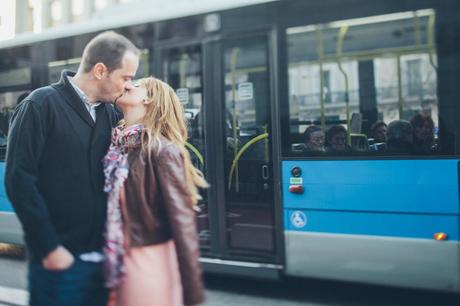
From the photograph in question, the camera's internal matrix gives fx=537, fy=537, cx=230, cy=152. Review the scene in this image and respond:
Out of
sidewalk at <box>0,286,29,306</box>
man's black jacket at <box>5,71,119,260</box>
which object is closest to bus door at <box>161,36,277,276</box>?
sidewalk at <box>0,286,29,306</box>

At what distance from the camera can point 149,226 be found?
91.7 inches

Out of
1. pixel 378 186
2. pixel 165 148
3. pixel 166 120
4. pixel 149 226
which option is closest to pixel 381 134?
pixel 378 186

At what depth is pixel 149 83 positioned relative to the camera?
102 inches

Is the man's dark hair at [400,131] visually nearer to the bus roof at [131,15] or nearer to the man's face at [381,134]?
the man's face at [381,134]

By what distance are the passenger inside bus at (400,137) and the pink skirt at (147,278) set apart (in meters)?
2.76

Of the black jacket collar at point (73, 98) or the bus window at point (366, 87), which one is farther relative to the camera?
the bus window at point (366, 87)

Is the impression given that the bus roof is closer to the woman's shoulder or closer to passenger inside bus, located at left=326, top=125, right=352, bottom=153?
passenger inside bus, located at left=326, top=125, right=352, bottom=153

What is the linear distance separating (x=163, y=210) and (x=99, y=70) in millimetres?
709

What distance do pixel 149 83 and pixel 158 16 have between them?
329 cm

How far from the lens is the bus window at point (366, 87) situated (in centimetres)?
448

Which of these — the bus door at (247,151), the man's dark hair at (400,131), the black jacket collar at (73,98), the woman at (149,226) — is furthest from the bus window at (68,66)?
the woman at (149,226)

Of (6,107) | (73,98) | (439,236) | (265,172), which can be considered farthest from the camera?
(6,107)

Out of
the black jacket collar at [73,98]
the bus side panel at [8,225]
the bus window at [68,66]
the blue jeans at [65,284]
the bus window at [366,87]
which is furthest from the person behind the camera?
the bus side panel at [8,225]

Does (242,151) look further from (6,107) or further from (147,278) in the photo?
(6,107)
